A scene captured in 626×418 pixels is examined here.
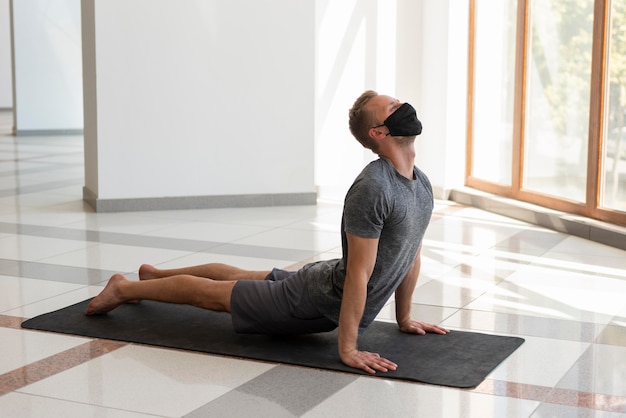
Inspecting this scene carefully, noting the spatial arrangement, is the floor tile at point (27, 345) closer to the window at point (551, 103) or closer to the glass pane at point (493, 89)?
the window at point (551, 103)

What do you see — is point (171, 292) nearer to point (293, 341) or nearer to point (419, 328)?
point (293, 341)

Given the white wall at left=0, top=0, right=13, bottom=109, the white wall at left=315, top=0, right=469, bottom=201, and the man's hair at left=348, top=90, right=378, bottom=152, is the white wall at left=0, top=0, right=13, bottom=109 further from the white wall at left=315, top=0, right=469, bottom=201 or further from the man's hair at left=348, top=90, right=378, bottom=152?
the man's hair at left=348, top=90, right=378, bottom=152

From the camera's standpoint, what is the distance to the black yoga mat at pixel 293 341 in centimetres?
392

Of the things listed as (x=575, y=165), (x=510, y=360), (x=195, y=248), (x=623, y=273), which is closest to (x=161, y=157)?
(x=195, y=248)

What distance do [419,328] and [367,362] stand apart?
576mm

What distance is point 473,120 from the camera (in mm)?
8812

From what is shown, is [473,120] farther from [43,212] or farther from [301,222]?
[43,212]

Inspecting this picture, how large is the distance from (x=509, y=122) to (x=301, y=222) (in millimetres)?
2045

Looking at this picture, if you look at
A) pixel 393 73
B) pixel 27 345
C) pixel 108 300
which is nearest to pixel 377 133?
pixel 108 300

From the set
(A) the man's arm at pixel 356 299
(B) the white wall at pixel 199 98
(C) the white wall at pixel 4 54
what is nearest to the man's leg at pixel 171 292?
(A) the man's arm at pixel 356 299

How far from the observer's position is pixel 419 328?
14.4 feet

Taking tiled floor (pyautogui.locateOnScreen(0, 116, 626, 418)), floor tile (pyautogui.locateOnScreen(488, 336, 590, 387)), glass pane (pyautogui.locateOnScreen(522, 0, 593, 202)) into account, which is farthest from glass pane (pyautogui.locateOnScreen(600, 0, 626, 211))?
floor tile (pyautogui.locateOnScreen(488, 336, 590, 387))

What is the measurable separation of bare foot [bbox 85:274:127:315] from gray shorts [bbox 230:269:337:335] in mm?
701

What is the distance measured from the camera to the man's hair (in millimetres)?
3941
